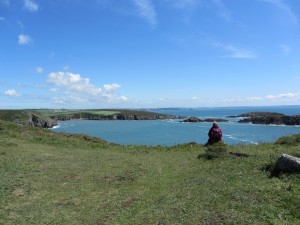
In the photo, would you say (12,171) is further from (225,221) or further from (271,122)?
(271,122)

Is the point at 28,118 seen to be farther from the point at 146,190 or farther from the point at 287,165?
the point at 287,165

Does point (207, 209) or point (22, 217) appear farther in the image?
point (22, 217)

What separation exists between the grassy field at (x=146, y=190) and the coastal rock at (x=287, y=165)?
1.44 feet

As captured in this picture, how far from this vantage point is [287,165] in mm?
15070

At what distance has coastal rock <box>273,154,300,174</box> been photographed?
14.7 metres

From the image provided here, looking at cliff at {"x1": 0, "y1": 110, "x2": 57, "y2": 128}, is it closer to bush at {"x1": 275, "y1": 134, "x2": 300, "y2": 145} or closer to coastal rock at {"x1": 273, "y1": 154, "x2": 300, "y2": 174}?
bush at {"x1": 275, "y1": 134, "x2": 300, "y2": 145}

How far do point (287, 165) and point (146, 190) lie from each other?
6.30 meters

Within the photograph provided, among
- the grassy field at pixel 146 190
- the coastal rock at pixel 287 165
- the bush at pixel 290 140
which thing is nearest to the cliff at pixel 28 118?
the grassy field at pixel 146 190

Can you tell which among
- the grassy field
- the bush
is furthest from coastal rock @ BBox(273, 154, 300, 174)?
the bush

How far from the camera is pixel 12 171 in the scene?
19.6m

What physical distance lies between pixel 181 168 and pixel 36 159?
1017 cm

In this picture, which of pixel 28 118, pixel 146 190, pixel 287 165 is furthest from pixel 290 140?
pixel 28 118

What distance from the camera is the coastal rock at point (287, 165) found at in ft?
48.1

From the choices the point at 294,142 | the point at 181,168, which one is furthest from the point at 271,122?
the point at 181,168
